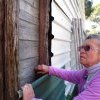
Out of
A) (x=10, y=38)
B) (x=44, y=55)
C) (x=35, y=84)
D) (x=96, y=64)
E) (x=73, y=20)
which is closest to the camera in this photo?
(x=10, y=38)

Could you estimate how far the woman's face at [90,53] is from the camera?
3299mm

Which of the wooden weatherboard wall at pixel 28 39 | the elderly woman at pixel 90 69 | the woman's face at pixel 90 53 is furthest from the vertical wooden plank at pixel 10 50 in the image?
the woman's face at pixel 90 53

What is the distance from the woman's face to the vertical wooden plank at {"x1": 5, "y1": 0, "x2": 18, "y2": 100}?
2.37 ft

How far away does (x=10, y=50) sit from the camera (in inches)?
113

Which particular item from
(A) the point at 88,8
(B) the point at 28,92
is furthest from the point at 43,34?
(A) the point at 88,8

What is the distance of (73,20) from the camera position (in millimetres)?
11156

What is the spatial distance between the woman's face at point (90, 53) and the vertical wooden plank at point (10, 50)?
72 centimetres

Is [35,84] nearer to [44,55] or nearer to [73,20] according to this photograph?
[44,55]

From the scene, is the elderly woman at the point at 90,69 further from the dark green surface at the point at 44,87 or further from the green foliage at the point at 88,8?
the green foliage at the point at 88,8

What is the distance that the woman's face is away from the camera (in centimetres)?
330

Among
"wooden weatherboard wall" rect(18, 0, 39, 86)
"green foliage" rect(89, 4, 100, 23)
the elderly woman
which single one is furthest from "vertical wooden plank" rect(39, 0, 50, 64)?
"green foliage" rect(89, 4, 100, 23)

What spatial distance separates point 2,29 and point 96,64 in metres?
0.95

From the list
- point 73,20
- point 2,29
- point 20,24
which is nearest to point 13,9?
point 2,29

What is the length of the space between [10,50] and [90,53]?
0.81 meters
